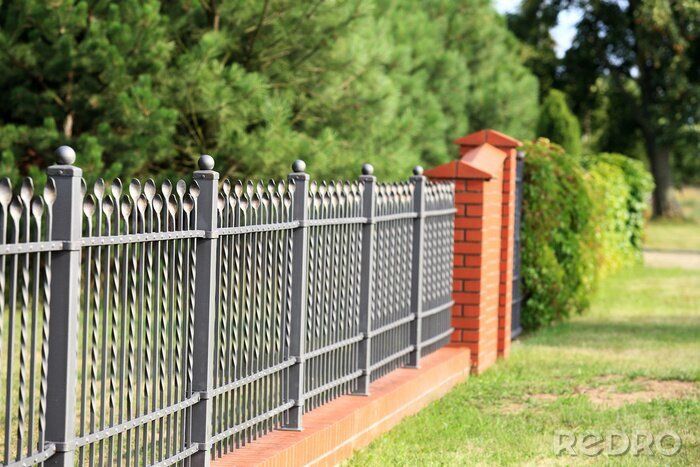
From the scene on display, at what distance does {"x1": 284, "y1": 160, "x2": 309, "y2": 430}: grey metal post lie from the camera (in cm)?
584

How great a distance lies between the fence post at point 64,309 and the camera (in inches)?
140

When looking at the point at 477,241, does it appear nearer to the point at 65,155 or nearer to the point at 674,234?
the point at 65,155

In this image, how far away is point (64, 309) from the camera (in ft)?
11.8

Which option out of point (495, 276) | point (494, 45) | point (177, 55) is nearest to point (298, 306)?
point (495, 276)

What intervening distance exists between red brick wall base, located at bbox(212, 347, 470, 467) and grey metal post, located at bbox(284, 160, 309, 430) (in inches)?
5.1

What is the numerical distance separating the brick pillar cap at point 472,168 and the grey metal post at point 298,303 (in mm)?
3419

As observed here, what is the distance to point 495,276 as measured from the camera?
33.1 feet

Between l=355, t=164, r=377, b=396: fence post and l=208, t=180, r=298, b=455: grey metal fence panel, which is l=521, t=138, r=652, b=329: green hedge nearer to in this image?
l=355, t=164, r=377, b=396: fence post

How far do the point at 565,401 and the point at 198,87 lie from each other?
268 inches

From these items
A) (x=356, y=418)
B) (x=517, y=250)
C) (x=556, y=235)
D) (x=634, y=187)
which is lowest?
(x=356, y=418)

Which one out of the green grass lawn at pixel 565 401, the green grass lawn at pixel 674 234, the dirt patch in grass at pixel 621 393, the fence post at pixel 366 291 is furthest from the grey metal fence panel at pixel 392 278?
the green grass lawn at pixel 674 234

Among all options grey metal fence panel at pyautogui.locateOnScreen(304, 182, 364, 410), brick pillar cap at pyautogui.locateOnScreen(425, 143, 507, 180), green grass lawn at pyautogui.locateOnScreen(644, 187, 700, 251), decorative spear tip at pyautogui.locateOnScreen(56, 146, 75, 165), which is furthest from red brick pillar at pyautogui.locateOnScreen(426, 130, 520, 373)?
green grass lawn at pyautogui.locateOnScreen(644, 187, 700, 251)

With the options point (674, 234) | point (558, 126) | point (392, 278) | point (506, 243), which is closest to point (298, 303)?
point (392, 278)

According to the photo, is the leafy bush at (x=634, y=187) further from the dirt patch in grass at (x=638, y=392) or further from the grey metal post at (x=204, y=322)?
the grey metal post at (x=204, y=322)
